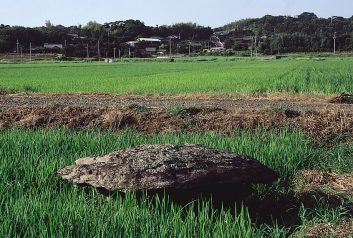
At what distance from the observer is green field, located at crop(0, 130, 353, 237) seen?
11.1ft

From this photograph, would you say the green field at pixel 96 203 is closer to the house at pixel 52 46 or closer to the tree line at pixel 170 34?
the tree line at pixel 170 34

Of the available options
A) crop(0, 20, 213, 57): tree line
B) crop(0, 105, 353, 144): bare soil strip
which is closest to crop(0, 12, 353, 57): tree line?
crop(0, 20, 213, 57): tree line

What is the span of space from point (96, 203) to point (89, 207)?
0.50 metres

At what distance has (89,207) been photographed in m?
3.95

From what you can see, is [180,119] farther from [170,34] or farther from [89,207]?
[170,34]

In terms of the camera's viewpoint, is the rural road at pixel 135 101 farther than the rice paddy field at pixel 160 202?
Yes

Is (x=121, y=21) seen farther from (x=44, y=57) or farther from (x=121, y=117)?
(x=121, y=117)

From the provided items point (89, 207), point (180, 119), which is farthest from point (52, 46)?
point (89, 207)

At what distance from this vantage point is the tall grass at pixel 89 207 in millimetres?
3354

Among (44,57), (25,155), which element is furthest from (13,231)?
(44,57)

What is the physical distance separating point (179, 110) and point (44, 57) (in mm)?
61077

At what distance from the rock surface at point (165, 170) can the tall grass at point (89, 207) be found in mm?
150

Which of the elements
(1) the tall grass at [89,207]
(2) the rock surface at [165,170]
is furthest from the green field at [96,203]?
(2) the rock surface at [165,170]

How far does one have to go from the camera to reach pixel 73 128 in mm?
10758
